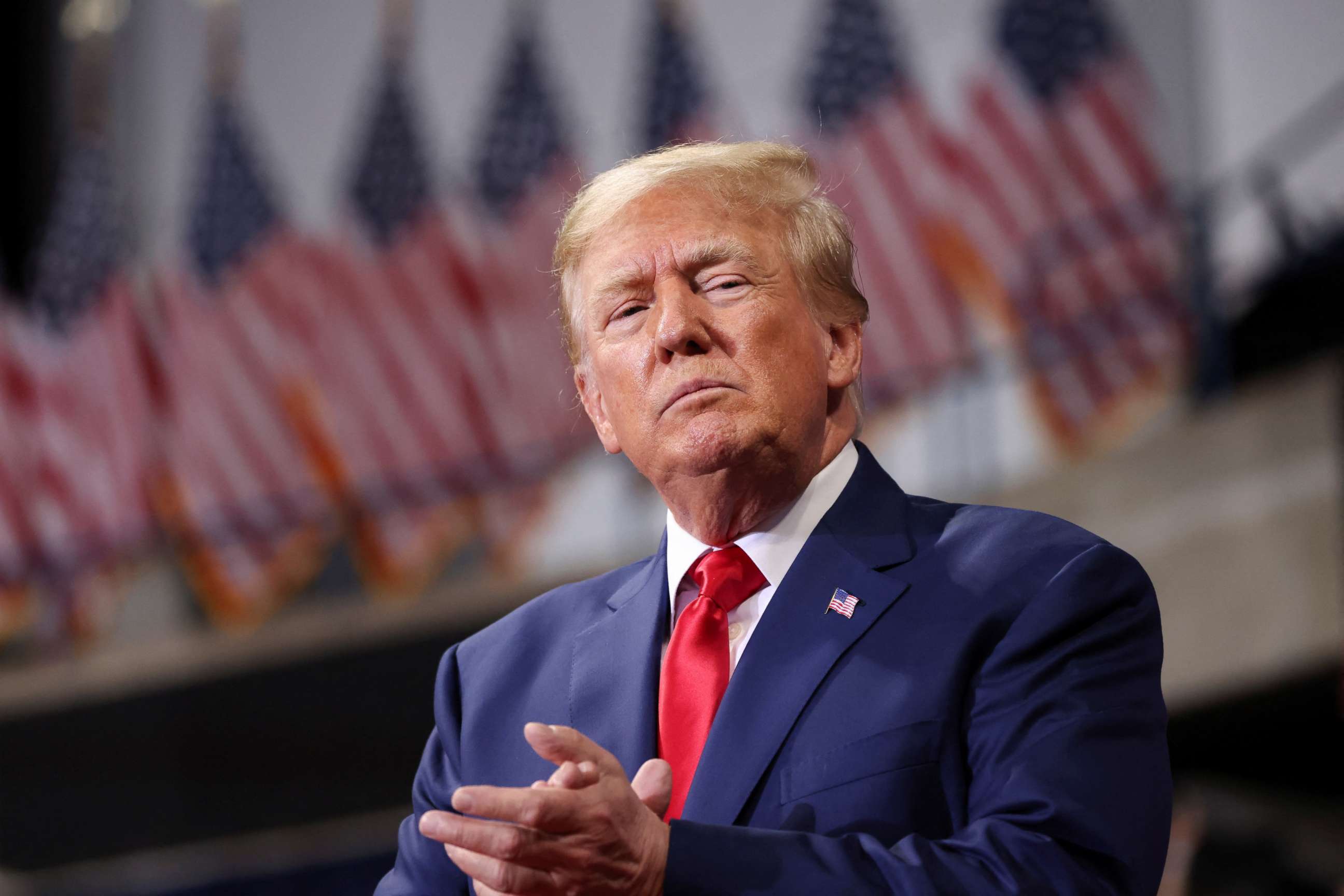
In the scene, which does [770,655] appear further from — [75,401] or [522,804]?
[75,401]

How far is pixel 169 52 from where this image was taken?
970 cm

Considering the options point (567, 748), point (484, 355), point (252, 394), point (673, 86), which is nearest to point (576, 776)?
point (567, 748)

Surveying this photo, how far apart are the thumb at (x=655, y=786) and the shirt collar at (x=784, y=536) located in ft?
0.88

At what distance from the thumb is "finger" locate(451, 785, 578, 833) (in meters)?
0.11

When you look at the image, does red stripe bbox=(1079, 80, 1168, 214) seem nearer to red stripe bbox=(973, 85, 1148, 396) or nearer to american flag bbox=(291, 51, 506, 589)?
red stripe bbox=(973, 85, 1148, 396)

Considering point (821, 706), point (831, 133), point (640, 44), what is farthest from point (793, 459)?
point (640, 44)

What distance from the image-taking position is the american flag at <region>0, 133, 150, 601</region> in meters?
9.47

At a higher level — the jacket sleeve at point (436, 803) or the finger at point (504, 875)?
the finger at point (504, 875)

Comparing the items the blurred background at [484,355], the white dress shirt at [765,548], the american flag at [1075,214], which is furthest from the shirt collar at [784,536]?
the american flag at [1075,214]

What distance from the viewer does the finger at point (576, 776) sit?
944 mm

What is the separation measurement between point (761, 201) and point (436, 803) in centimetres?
64

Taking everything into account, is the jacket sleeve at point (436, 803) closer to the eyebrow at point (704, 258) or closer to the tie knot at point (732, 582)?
the tie knot at point (732, 582)

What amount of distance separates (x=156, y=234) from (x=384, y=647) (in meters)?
3.88

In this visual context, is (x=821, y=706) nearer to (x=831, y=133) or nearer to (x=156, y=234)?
(x=831, y=133)
